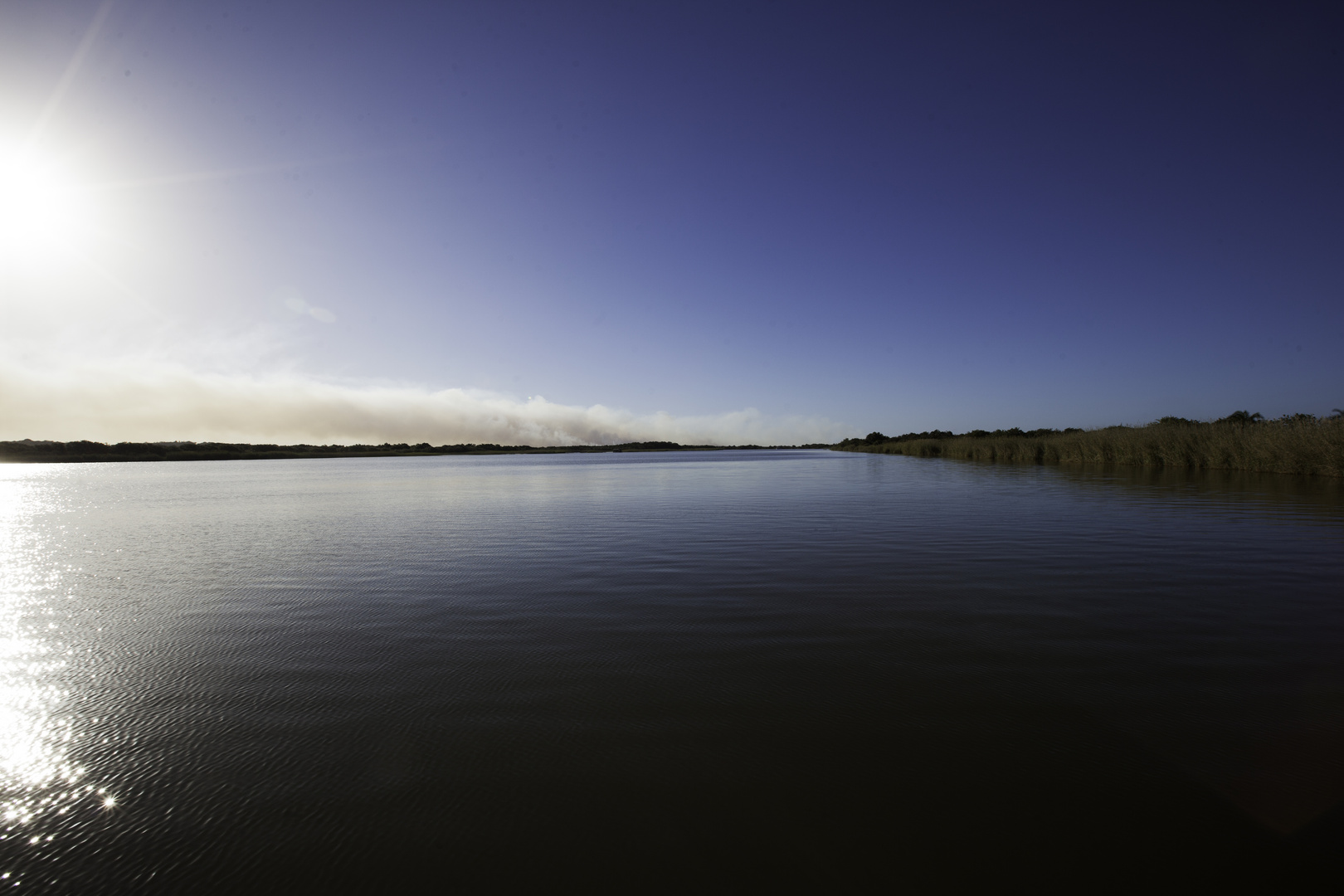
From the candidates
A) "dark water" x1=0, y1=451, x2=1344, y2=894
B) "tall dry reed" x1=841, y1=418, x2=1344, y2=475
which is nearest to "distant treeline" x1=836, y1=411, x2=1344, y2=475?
"tall dry reed" x1=841, y1=418, x2=1344, y2=475

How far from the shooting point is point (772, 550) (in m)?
11.2

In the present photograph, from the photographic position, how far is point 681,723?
13.9 ft

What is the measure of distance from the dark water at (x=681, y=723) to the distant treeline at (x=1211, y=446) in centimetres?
2181

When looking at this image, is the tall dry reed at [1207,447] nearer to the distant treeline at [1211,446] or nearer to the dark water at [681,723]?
the distant treeline at [1211,446]

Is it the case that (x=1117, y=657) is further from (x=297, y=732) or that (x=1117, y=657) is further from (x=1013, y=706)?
(x=297, y=732)

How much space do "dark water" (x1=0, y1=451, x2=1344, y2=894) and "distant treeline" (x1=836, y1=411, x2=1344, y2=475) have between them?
2181cm

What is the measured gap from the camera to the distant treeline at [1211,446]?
25297mm

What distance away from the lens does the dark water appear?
2.90 metres

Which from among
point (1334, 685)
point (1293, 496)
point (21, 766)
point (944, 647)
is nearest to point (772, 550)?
point (944, 647)

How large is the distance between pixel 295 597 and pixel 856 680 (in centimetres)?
748

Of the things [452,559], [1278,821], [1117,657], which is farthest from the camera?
[452,559]

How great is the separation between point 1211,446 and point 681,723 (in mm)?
39015

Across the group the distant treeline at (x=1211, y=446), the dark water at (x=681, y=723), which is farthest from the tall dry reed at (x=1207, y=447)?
the dark water at (x=681, y=723)

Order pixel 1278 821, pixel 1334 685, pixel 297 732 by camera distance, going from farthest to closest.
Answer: pixel 1334 685 < pixel 297 732 < pixel 1278 821
